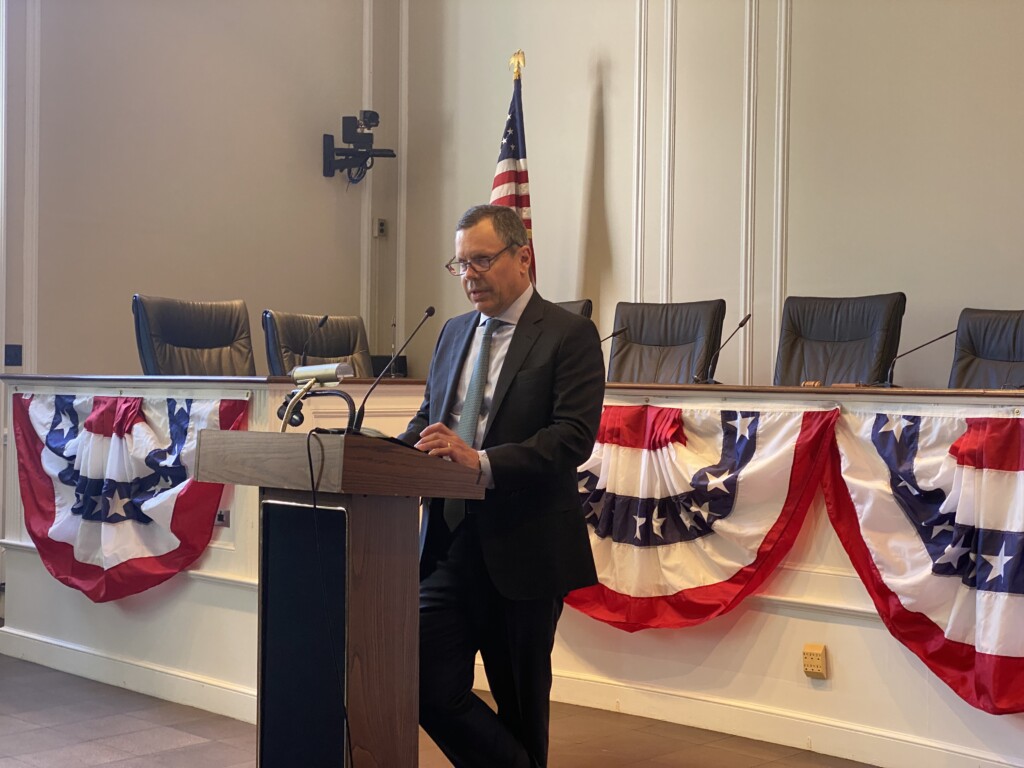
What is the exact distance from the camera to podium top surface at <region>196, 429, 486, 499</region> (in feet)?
5.57

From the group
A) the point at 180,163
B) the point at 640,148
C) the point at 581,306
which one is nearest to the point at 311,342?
the point at 581,306

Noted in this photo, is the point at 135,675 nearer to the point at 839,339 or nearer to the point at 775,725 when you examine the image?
the point at 775,725

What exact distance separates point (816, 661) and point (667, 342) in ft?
7.39

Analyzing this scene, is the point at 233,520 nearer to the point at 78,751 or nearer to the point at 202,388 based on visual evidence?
the point at 202,388

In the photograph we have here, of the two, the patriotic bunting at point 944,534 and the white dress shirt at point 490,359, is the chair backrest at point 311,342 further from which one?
the white dress shirt at point 490,359

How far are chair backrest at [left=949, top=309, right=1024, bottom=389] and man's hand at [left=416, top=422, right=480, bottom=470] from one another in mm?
3025

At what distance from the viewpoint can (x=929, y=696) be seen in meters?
2.95

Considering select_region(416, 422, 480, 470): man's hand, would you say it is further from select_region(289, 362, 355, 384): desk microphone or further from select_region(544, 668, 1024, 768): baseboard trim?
select_region(544, 668, 1024, 768): baseboard trim

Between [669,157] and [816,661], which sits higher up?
[669,157]

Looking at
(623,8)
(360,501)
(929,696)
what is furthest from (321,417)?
(623,8)

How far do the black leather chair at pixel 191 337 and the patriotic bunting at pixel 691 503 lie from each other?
202 cm

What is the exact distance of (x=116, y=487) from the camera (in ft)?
12.5

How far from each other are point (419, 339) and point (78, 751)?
456 centimetres

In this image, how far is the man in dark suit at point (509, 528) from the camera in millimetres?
2059
